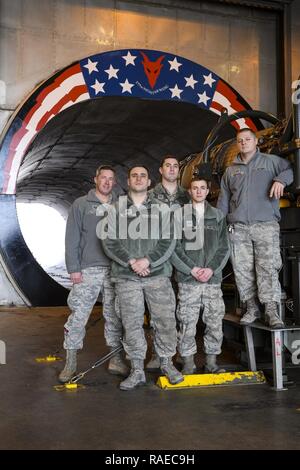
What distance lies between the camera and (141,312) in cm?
343

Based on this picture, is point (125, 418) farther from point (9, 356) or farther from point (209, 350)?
point (9, 356)

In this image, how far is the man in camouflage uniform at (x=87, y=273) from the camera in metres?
3.62

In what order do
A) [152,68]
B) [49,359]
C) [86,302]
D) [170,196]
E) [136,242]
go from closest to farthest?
[136,242] < [86,302] < [170,196] < [49,359] < [152,68]

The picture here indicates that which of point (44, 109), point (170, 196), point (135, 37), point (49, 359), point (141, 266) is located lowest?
point (49, 359)

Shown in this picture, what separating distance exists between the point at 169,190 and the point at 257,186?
2.11 ft

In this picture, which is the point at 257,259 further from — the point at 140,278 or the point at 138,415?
the point at 138,415

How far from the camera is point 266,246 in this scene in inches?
141

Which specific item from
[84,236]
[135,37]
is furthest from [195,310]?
[135,37]

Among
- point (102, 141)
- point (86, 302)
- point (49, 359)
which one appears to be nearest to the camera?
point (86, 302)

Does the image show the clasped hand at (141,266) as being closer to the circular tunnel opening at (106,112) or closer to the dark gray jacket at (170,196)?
the dark gray jacket at (170,196)

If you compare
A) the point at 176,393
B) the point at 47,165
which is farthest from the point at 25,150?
the point at 47,165

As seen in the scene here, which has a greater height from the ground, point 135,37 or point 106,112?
point 135,37

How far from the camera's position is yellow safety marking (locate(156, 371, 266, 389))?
3365mm

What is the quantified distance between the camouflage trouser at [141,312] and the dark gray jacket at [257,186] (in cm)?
79
